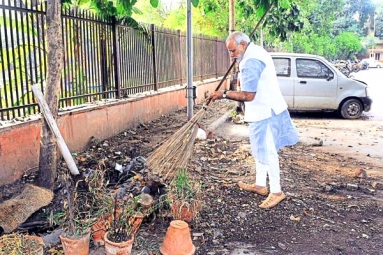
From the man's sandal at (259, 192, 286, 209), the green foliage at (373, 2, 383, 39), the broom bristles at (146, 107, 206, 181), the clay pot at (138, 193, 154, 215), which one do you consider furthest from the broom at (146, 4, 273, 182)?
the green foliage at (373, 2, 383, 39)

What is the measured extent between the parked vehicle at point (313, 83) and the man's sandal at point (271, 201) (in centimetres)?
632

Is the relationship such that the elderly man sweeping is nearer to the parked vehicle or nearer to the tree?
the parked vehicle

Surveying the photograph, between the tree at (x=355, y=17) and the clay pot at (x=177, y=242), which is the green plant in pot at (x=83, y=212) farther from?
the tree at (x=355, y=17)

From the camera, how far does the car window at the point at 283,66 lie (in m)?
9.86

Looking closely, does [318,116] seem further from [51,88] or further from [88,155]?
[51,88]

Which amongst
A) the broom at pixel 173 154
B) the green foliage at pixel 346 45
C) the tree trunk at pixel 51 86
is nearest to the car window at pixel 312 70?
the broom at pixel 173 154

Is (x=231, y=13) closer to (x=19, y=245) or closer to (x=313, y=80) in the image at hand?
(x=313, y=80)

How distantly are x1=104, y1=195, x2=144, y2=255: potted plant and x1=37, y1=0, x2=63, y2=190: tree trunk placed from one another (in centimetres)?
123

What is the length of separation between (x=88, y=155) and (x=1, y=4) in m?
2.20

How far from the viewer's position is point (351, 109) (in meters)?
10.1

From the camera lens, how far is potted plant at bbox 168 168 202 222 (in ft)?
11.1

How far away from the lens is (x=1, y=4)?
4.24 metres

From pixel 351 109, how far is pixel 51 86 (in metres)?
8.45

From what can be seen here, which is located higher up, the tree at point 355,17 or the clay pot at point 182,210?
the tree at point 355,17
